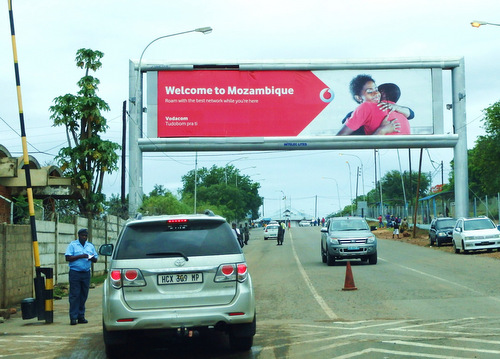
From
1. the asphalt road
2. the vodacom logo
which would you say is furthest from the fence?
→ the vodacom logo

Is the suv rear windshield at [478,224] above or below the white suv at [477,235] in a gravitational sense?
above

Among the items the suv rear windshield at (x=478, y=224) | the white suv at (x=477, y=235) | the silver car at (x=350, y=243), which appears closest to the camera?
the silver car at (x=350, y=243)

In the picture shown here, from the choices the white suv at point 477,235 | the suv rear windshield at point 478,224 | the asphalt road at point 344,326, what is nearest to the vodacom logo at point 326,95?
the white suv at point 477,235

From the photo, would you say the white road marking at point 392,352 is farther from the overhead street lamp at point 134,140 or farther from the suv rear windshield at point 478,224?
the overhead street lamp at point 134,140

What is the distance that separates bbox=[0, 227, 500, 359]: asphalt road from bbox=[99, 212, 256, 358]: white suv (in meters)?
0.78

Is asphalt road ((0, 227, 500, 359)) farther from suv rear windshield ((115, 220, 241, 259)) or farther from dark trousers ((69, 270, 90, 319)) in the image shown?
suv rear windshield ((115, 220, 241, 259))

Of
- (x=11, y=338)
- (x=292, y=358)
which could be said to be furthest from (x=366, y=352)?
(x=11, y=338)

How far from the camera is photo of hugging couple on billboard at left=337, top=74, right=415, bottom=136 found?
40125 millimetres

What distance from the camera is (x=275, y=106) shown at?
39.8 meters

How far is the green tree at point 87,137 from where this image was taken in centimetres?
2880

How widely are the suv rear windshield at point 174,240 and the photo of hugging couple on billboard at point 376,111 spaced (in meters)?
31.7

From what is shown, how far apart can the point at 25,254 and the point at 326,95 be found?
2543 centimetres

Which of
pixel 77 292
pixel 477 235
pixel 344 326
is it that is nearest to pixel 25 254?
pixel 77 292

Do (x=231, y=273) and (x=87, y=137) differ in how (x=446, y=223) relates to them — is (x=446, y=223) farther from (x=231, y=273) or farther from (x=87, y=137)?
(x=231, y=273)
